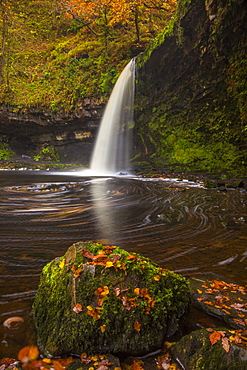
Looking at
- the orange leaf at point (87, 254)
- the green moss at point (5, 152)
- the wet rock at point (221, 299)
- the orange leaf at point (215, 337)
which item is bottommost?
the wet rock at point (221, 299)

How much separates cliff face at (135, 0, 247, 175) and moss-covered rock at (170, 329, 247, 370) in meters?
11.6

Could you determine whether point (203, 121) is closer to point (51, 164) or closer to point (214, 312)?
point (214, 312)

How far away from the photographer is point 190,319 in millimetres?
1781

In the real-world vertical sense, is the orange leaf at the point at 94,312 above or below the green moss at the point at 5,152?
below

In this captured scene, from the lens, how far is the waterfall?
1869 cm

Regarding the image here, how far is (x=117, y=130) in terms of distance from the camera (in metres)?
20.2

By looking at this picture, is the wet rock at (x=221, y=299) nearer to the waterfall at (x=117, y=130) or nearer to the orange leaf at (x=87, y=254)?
the orange leaf at (x=87, y=254)

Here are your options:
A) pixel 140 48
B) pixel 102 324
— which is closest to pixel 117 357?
pixel 102 324

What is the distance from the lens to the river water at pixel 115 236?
2.21 meters

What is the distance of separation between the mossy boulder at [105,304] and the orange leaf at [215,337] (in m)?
0.31

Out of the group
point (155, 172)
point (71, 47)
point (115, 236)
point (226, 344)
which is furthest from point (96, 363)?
point (71, 47)

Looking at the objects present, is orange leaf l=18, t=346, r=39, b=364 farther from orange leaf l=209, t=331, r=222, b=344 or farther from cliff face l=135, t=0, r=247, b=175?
cliff face l=135, t=0, r=247, b=175

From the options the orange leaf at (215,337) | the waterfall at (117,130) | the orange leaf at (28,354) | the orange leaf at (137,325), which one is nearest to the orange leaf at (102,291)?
the orange leaf at (137,325)

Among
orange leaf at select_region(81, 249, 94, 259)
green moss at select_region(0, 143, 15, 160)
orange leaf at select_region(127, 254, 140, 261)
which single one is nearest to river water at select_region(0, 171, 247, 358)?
orange leaf at select_region(81, 249, 94, 259)
